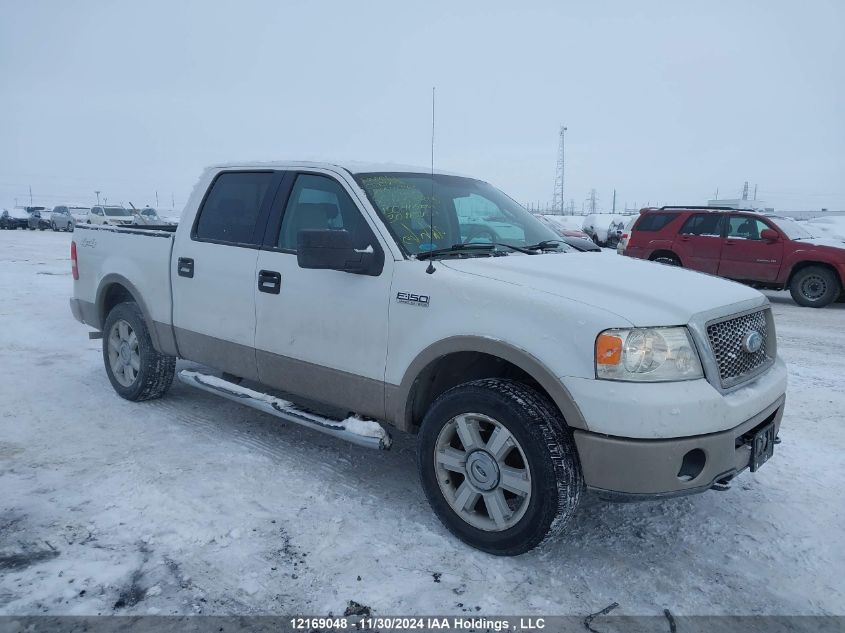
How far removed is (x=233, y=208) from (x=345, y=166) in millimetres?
1004

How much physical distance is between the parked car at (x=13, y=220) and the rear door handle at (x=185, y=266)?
43.1 meters

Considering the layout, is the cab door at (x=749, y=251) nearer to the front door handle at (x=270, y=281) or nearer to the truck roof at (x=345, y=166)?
the truck roof at (x=345, y=166)

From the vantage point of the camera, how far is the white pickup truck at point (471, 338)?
2723mm

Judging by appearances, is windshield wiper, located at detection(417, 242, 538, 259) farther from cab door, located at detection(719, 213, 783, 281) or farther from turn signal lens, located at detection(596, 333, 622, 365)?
cab door, located at detection(719, 213, 783, 281)

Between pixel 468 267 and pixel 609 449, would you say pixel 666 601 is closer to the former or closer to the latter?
pixel 609 449

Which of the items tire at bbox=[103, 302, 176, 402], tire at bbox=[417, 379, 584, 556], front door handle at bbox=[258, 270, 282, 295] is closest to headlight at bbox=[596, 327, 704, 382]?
tire at bbox=[417, 379, 584, 556]

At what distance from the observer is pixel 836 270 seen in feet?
38.0

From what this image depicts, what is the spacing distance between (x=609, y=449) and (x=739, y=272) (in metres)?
11.2

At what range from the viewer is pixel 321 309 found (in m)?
3.71

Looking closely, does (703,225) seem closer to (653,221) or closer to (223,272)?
(653,221)

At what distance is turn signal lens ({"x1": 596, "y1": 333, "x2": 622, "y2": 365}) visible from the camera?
2684mm

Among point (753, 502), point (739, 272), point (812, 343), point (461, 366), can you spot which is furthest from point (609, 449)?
point (739, 272)

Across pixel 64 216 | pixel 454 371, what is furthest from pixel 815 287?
pixel 64 216

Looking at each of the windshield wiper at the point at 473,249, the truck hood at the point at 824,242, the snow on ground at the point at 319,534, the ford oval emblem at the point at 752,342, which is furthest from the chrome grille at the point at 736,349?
the truck hood at the point at 824,242
